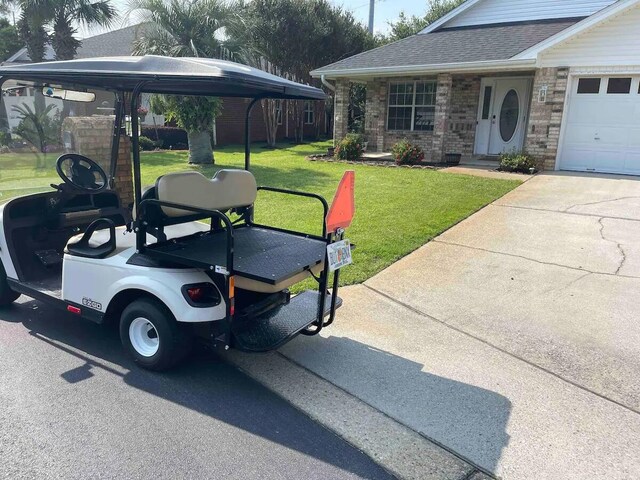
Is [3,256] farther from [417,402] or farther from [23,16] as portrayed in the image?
[23,16]

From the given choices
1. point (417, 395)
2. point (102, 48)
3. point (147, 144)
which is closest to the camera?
point (417, 395)

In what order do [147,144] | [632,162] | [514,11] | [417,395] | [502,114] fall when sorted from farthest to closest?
[147,144]
[514,11]
[502,114]
[632,162]
[417,395]

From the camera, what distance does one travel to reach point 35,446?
8.85 feet

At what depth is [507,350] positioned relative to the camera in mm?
3885

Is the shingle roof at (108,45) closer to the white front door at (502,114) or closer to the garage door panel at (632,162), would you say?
the white front door at (502,114)

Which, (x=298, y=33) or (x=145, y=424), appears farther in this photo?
(x=298, y=33)

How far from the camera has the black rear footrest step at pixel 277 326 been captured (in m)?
3.24

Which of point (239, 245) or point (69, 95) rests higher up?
point (69, 95)

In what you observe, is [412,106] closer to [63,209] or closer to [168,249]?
[63,209]

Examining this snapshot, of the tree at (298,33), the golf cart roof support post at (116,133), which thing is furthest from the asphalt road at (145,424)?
the tree at (298,33)

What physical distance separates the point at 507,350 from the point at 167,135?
A: 61.8 feet

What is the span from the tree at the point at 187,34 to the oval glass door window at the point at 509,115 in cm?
834

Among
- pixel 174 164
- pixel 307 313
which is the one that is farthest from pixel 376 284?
pixel 174 164

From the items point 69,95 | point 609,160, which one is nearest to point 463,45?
point 609,160
